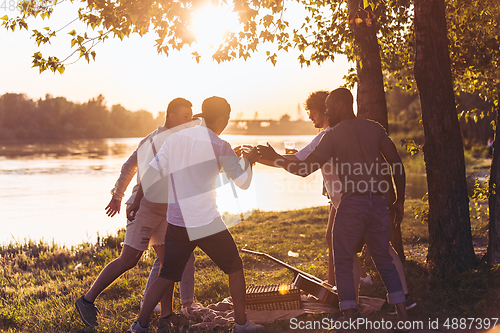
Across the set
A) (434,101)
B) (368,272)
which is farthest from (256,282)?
(434,101)

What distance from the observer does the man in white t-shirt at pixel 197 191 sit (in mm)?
3781

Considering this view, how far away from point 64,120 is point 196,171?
364 feet

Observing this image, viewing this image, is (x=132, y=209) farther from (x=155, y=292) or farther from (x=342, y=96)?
(x=342, y=96)

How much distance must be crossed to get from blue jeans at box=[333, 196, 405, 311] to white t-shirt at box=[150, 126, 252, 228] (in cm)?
96

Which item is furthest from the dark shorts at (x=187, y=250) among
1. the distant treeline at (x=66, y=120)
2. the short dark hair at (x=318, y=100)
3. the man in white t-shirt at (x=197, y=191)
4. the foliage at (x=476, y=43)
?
the distant treeline at (x=66, y=120)

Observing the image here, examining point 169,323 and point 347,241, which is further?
point 169,323

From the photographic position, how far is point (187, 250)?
12.8 ft

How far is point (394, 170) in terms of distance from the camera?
403 cm

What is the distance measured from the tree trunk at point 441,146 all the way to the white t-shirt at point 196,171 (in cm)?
284

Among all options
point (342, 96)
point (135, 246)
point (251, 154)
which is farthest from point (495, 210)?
point (135, 246)

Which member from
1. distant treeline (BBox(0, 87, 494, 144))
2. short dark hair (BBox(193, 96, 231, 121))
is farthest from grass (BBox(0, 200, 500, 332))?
distant treeline (BBox(0, 87, 494, 144))

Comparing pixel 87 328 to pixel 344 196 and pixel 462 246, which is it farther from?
pixel 462 246

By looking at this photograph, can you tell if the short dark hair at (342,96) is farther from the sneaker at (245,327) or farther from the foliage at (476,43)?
the foliage at (476,43)

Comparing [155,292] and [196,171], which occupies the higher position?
[196,171]
